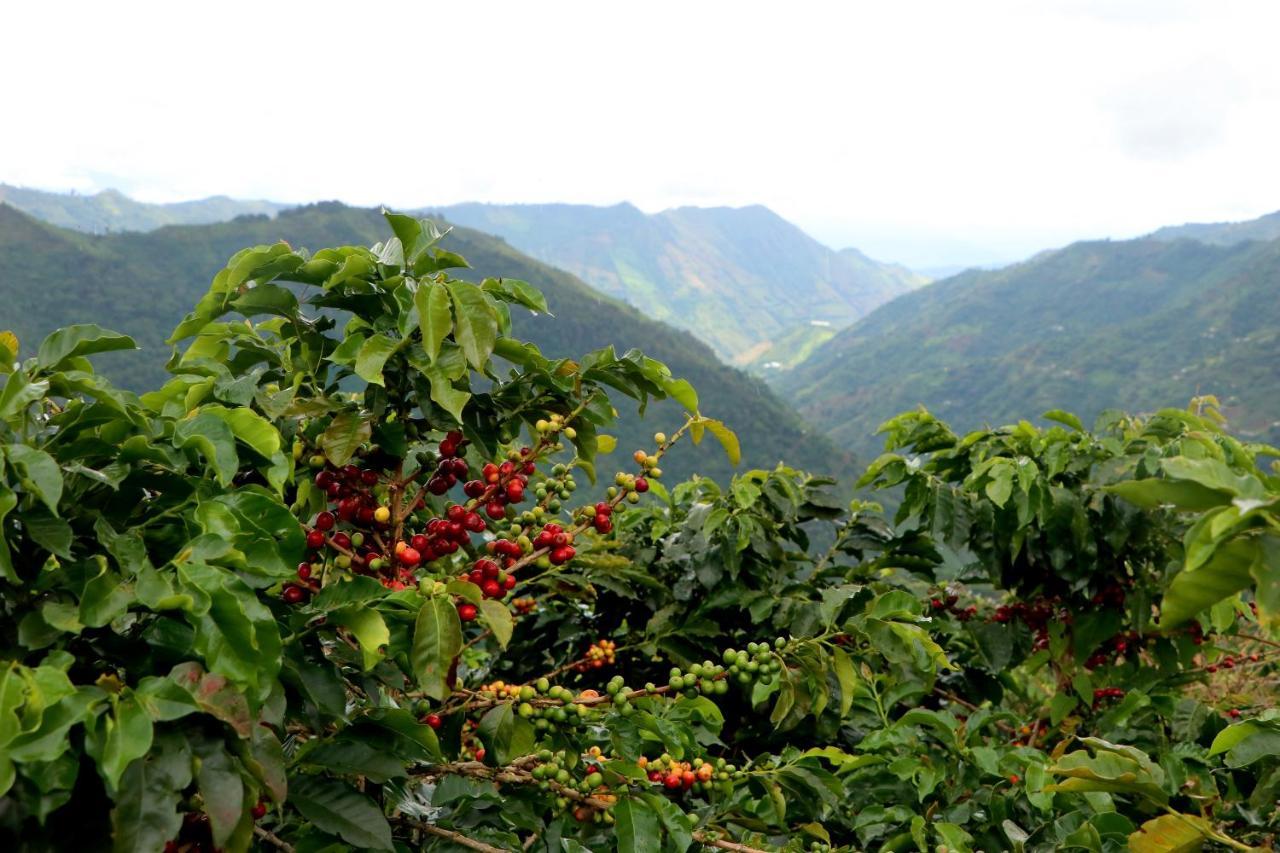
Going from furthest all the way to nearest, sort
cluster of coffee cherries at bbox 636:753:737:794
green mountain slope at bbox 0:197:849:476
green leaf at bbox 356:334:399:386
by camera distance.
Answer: green mountain slope at bbox 0:197:849:476 < cluster of coffee cherries at bbox 636:753:737:794 < green leaf at bbox 356:334:399:386

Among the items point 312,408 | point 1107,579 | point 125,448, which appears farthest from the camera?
point 1107,579

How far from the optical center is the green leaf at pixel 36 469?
4.70 ft

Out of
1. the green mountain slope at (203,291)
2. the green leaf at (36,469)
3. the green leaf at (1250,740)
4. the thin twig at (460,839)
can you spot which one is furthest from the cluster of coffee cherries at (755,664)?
the green mountain slope at (203,291)

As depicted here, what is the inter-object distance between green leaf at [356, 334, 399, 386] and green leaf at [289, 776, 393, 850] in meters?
0.84

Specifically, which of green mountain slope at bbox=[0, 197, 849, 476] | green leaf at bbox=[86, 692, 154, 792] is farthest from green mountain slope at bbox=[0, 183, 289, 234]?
green leaf at bbox=[86, 692, 154, 792]

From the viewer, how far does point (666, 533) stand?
4137mm

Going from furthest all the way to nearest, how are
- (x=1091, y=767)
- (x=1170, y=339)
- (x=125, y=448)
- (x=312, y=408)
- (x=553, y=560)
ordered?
(x=1170, y=339) → (x=553, y=560) → (x=312, y=408) → (x=1091, y=767) → (x=125, y=448)

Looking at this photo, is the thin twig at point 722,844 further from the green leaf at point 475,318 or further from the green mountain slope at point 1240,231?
the green mountain slope at point 1240,231

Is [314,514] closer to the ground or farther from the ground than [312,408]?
closer to the ground

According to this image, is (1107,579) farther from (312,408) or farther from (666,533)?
(312,408)

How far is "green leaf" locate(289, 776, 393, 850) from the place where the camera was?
192cm

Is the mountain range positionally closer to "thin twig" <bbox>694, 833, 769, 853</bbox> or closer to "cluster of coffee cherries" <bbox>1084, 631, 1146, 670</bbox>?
"cluster of coffee cherries" <bbox>1084, 631, 1146, 670</bbox>

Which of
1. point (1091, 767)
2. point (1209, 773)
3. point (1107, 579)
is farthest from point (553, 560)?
point (1107, 579)

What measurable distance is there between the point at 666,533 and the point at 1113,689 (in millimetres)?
2025
